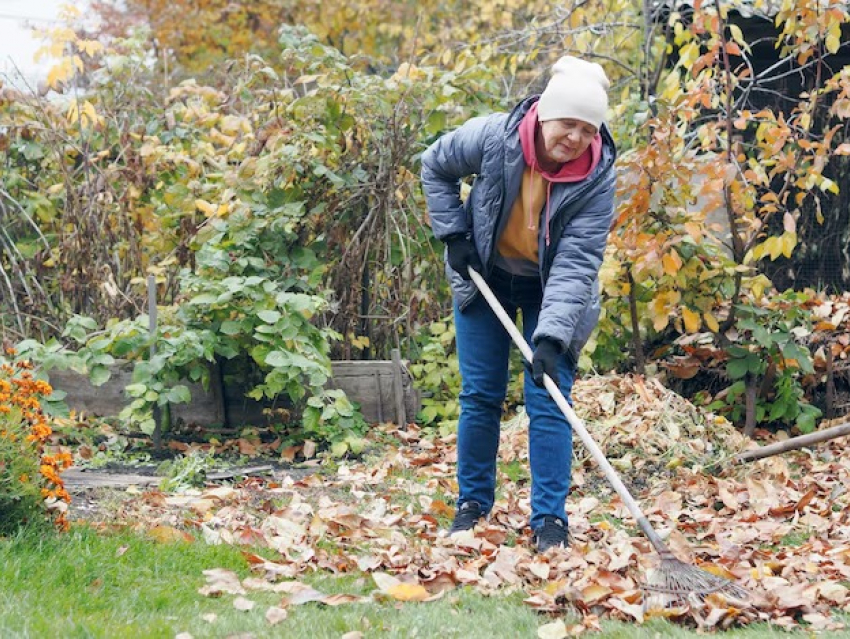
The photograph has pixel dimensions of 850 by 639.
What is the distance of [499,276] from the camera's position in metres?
4.45

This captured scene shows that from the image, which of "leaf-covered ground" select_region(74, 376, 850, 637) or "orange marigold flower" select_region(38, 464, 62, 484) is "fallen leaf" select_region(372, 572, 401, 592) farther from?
"orange marigold flower" select_region(38, 464, 62, 484)

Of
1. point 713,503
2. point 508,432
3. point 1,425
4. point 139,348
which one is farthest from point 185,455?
point 713,503

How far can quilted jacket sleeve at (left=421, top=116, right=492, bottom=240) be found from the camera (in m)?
4.31

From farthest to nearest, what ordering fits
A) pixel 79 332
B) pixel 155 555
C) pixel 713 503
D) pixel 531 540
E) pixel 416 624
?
pixel 79 332 → pixel 713 503 → pixel 531 540 → pixel 155 555 → pixel 416 624

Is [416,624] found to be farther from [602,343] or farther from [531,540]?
[602,343]

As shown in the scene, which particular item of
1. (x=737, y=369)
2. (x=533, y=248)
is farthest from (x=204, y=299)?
(x=737, y=369)

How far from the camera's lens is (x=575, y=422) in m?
3.98

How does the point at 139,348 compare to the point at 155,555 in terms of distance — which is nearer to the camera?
the point at 155,555

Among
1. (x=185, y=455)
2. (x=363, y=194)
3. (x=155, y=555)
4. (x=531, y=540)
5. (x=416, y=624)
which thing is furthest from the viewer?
(x=363, y=194)

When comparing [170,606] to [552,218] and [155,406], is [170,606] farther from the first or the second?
[155,406]

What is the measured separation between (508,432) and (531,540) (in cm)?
189

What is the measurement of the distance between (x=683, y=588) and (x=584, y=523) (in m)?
1.22

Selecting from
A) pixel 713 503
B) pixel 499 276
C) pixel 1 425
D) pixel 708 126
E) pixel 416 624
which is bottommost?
pixel 713 503

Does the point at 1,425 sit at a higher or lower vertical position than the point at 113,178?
lower
